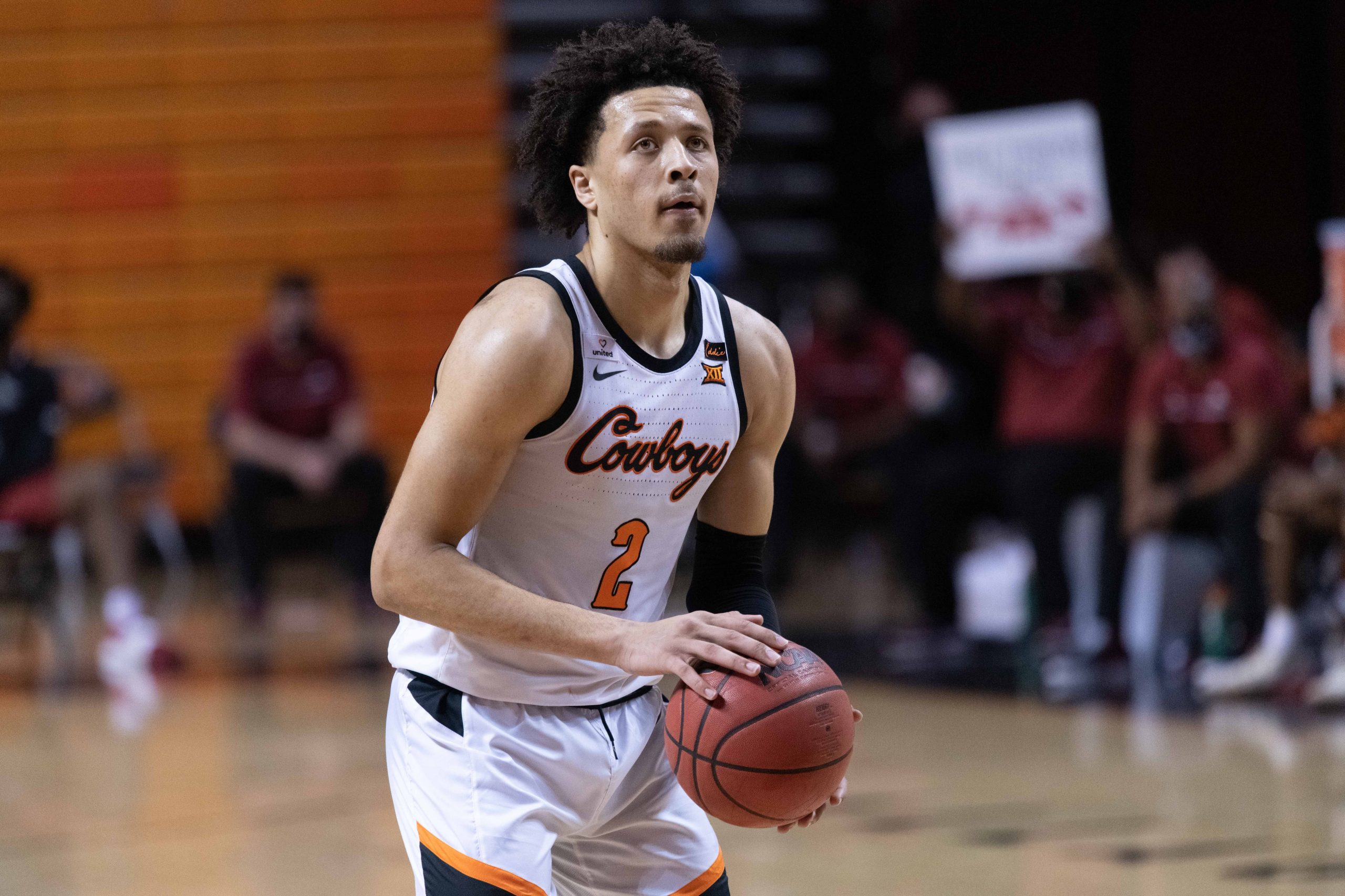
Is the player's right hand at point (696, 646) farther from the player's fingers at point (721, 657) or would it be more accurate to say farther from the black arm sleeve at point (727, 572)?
the black arm sleeve at point (727, 572)

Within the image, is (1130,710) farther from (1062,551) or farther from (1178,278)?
(1178,278)

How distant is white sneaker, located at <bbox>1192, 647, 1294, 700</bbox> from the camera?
635 cm

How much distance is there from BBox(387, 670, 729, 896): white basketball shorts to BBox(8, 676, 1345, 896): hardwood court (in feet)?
4.69

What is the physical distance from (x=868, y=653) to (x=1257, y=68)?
14.8 feet

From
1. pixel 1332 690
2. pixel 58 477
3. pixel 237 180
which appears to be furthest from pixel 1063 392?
pixel 237 180

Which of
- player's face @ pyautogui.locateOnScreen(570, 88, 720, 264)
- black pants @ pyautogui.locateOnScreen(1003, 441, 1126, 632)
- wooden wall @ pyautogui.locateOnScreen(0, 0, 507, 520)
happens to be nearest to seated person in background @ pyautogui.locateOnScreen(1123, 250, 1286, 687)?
black pants @ pyautogui.locateOnScreen(1003, 441, 1126, 632)

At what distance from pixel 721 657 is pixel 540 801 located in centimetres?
45

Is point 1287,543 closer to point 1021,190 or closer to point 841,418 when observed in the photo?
point 1021,190

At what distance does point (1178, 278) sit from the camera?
22.9 feet

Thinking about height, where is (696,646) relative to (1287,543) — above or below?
above

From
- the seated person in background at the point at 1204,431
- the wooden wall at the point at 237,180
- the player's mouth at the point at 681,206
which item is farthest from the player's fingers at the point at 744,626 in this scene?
the wooden wall at the point at 237,180

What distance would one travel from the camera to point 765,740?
231 cm

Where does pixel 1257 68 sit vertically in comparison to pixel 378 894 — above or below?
above

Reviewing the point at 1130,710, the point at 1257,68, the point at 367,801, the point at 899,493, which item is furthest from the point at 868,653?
the point at 1257,68
